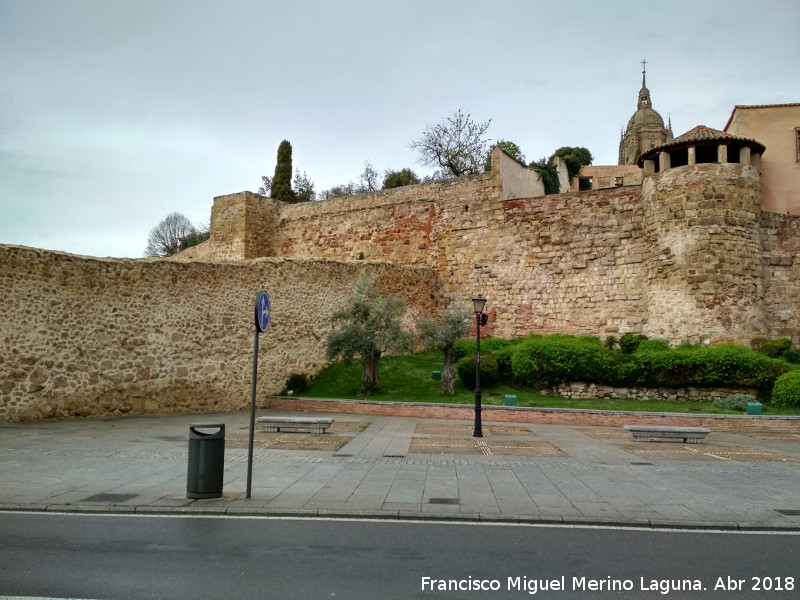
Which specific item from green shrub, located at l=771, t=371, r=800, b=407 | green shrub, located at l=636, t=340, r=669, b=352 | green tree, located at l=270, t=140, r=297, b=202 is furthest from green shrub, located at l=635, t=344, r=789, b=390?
green tree, located at l=270, t=140, r=297, b=202

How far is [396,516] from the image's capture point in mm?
7281

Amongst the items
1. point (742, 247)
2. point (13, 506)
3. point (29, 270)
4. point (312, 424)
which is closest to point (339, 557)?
point (13, 506)

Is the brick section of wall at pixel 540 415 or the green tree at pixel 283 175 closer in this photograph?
the brick section of wall at pixel 540 415

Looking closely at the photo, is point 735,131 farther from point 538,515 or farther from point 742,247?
point 538,515

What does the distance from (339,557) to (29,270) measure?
1430cm

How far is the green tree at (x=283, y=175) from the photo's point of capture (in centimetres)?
4138

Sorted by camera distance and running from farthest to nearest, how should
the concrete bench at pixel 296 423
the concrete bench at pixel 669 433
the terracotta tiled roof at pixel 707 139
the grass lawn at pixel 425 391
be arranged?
the terracotta tiled roof at pixel 707 139 < the grass lawn at pixel 425 391 < the concrete bench at pixel 296 423 < the concrete bench at pixel 669 433

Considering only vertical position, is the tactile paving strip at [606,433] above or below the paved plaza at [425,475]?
below

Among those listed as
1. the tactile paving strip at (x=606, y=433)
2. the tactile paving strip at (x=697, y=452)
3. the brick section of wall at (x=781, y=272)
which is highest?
the brick section of wall at (x=781, y=272)

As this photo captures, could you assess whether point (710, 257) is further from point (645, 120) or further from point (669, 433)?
point (645, 120)

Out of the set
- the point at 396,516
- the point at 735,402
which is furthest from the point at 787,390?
the point at 396,516

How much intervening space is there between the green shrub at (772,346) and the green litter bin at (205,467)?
20.7m

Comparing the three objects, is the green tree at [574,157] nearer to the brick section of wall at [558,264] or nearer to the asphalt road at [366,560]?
the brick section of wall at [558,264]

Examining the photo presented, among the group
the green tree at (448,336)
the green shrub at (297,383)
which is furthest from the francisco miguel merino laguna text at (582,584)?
the green shrub at (297,383)
